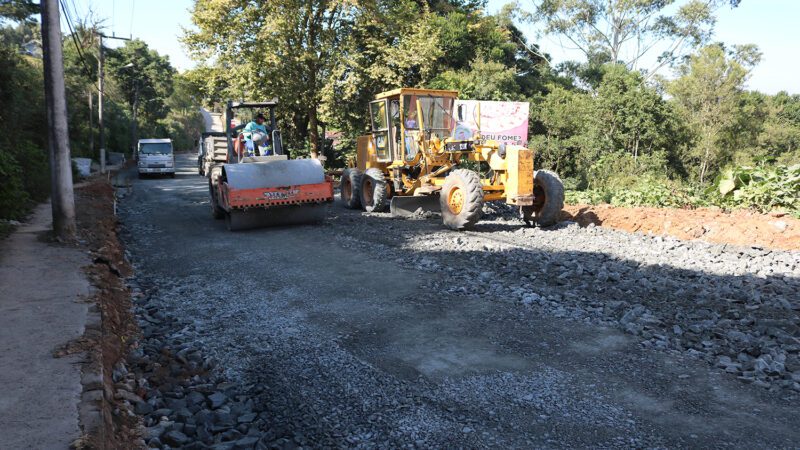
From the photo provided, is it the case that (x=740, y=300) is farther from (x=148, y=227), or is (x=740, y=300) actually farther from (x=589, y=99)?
(x=589, y=99)

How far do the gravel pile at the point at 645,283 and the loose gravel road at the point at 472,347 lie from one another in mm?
33

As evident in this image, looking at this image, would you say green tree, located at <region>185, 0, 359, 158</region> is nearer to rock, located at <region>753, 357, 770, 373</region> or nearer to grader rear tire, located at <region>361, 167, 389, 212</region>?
grader rear tire, located at <region>361, 167, 389, 212</region>

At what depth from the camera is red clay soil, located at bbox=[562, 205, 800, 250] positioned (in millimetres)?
10094

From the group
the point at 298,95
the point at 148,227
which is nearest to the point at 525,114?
the point at 298,95

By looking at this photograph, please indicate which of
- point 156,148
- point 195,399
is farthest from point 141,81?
point 195,399

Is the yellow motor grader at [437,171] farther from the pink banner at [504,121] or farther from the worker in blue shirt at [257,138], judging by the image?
the pink banner at [504,121]

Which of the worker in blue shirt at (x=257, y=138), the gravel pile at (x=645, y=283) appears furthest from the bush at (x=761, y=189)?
the worker in blue shirt at (x=257, y=138)

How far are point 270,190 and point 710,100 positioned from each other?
21.5 metres

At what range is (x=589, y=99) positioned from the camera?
23734 mm

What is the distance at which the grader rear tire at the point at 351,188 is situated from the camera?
14.5 metres

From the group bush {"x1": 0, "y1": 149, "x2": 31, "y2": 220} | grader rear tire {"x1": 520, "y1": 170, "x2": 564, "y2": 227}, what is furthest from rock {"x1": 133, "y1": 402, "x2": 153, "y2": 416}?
grader rear tire {"x1": 520, "y1": 170, "x2": 564, "y2": 227}

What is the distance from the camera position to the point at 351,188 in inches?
576

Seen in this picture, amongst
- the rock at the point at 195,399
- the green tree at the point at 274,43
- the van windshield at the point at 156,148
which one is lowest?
the rock at the point at 195,399

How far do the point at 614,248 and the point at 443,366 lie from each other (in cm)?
568
